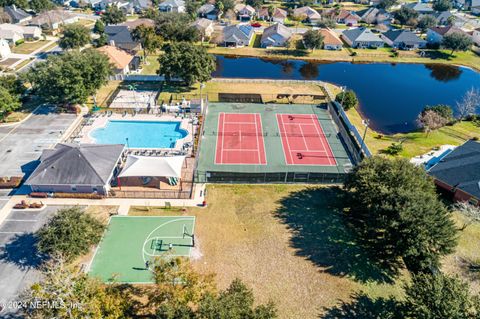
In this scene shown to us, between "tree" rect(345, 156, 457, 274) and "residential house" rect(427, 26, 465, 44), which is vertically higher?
"residential house" rect(427, 26, 465, 44)

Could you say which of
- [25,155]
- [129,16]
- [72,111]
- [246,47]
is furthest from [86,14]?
[25,155]

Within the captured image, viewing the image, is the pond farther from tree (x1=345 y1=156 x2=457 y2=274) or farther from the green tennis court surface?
the green tennis court surface

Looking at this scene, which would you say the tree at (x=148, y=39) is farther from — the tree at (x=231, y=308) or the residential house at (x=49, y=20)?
the tree at (x=231, y=308)

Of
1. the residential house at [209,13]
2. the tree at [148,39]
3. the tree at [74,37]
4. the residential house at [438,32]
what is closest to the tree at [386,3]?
the residential house at [438,32]

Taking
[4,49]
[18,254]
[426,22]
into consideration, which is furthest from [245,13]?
[18,254]

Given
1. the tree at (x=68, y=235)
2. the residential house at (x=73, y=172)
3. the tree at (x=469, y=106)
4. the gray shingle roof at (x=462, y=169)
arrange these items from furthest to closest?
the tree at (x=469, y=106)
the gray shingle roof at (x=462, y=169)
the residential house at (x=73, y=172)
the tree at (x=68, y=235)

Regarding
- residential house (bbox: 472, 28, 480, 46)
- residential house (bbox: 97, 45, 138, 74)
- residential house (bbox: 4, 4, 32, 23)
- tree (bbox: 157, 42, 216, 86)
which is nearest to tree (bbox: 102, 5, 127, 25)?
residential house (bbox: 4, 4, 32, 23)

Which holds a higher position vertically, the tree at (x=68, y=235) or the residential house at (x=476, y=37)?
the residential house at (x=476, y=37)
